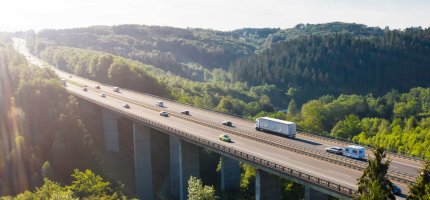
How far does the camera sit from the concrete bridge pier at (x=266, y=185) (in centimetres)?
4903

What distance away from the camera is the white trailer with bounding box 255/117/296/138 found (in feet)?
204

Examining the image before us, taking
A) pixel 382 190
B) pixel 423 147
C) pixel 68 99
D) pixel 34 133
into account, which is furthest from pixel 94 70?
pixel 382 190

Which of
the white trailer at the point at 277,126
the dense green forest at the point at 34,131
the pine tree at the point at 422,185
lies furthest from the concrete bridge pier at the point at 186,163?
the pine tree at the point at 422,185

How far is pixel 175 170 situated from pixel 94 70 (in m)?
91.4

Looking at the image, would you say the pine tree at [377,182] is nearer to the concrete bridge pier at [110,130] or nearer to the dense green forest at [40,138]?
the dense green forest at [40,138]

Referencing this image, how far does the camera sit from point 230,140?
5906 centimetres

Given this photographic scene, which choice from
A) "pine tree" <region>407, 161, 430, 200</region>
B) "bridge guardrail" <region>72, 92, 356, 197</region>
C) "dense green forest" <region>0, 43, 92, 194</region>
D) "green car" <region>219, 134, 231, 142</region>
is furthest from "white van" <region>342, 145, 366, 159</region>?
"dense green forest" <region>0, 43, 92, 194</region>

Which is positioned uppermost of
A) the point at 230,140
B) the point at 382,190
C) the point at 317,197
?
the point at 382,190

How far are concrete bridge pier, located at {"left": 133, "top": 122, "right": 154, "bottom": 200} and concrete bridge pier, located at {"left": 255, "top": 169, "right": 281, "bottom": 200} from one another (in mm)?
35409

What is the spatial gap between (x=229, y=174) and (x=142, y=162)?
873 inches

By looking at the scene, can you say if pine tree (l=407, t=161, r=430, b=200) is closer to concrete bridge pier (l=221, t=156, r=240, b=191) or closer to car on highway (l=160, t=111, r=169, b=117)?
concrete bridge pier (l=221, t=156, r=240, b=191)

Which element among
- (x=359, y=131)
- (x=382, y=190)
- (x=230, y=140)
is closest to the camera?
(x=382, y=190)

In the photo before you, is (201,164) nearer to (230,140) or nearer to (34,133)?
(230,140)

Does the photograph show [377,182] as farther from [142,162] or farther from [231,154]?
[142,162]
